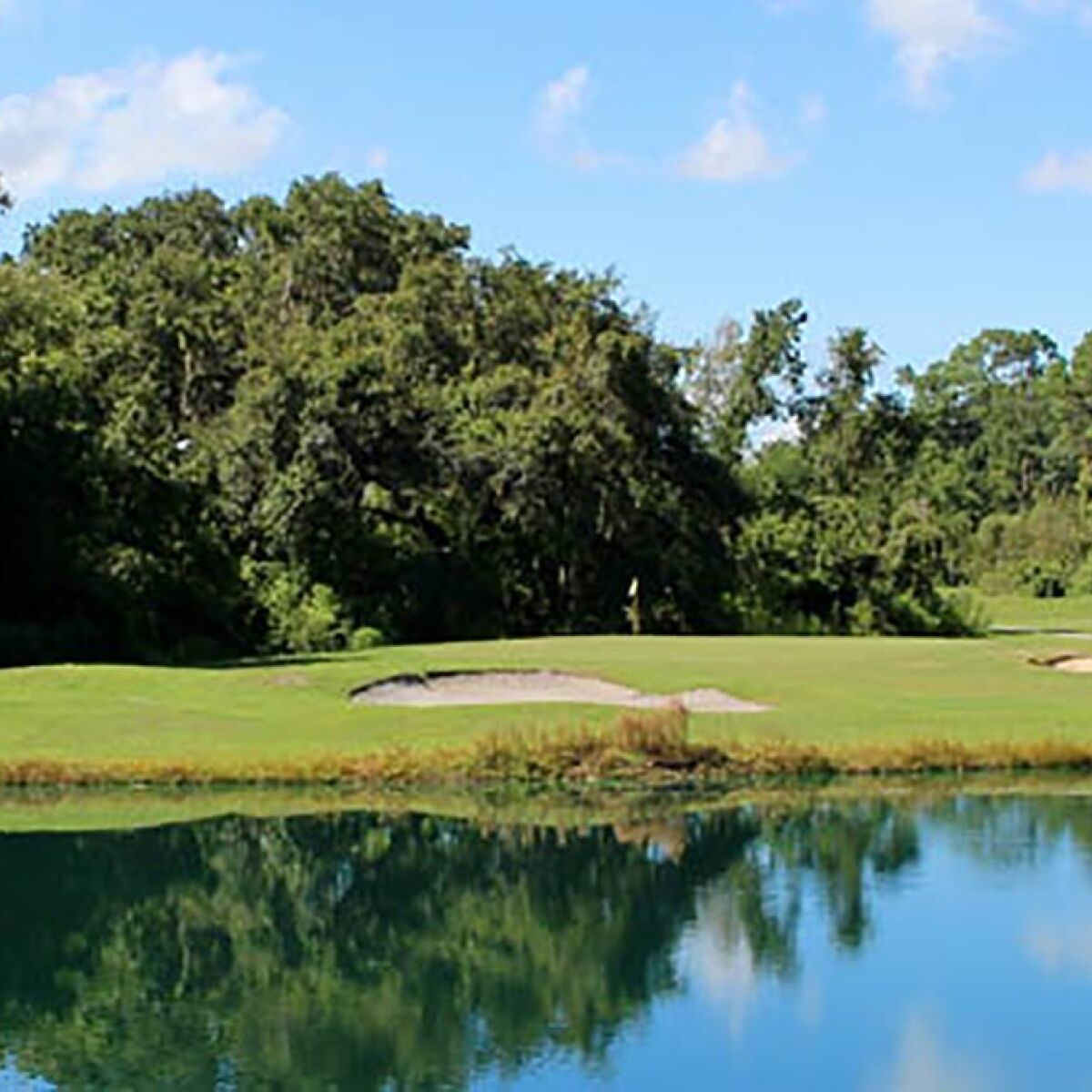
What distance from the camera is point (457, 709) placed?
3272 cm

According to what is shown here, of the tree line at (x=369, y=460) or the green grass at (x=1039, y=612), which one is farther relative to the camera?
the green grass at (x=1039, y=612)

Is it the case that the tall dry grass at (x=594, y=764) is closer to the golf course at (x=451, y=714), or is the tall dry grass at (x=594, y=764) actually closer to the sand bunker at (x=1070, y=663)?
the golf course at (x=451, y=714)

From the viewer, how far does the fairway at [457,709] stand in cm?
2992

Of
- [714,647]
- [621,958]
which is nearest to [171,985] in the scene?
[621,958]

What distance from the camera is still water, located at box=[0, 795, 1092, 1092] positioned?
14.6 m

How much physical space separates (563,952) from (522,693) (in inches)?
732

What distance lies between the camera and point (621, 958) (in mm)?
18234

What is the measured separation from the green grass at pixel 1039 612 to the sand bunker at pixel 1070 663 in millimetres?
33454

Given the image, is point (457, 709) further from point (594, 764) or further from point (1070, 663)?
point (1070, 663)

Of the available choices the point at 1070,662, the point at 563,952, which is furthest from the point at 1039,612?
the point at 563,952

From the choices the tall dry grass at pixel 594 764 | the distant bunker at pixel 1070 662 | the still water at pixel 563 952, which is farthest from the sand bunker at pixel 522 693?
the distant bunker at pixel 1070 662

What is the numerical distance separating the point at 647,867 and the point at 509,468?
38.4m

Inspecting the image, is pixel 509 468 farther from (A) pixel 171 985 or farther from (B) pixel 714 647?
(A) pixel 171 985

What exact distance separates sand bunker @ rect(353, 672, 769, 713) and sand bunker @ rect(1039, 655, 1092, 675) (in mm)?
9543
